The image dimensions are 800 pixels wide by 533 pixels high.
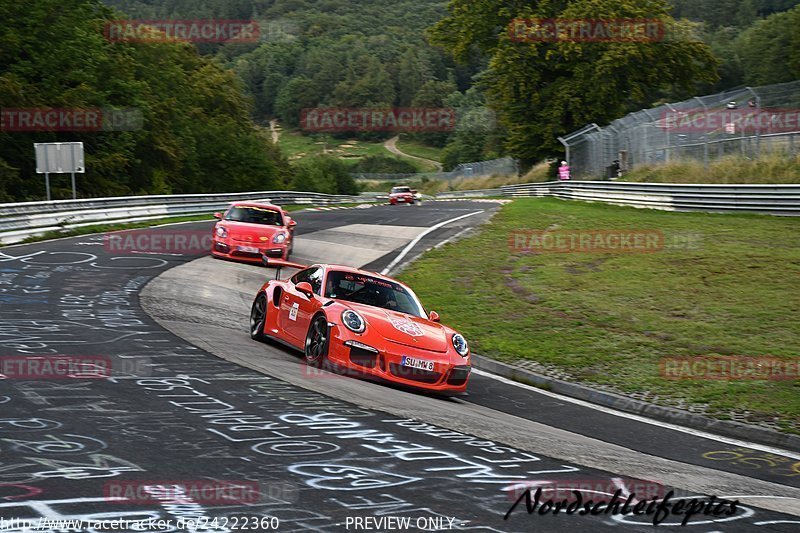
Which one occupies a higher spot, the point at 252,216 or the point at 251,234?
the point at 252,216

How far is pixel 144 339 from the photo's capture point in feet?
38.3

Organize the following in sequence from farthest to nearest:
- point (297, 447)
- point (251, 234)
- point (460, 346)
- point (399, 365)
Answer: point (251, 234) → point (460, 346) → point (399, 365) → point (297, 447)

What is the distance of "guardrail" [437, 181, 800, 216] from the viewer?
82.1 feet

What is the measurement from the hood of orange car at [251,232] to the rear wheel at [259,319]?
8.40 metres

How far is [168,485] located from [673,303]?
39.5 feet

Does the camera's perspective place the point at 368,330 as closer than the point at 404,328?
Yes

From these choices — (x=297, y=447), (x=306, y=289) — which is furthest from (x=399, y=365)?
(x=297, y=447)

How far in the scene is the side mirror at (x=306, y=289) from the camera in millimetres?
11992

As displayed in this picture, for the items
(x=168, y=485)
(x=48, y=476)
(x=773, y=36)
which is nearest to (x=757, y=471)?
(x=168, y=485)

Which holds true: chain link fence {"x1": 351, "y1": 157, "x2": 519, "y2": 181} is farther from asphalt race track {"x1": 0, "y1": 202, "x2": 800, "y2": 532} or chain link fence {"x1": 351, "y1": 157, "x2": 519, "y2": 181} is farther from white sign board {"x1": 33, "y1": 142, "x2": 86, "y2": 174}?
asphalt race track {"x1": 0, "y1": 202, "x2": 800, "y2": 532}

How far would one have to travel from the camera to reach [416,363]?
35.1ft

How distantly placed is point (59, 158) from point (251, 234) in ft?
46.9

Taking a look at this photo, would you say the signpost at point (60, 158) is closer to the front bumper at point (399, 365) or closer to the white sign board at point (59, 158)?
the white sign board at point (59, 158)

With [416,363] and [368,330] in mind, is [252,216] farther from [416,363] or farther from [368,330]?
[416,363]
